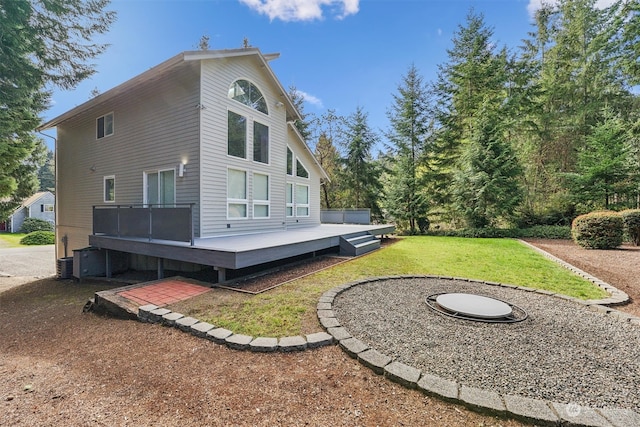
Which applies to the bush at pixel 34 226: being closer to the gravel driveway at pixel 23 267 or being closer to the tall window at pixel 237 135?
the gravel driveway at pixel 23 267

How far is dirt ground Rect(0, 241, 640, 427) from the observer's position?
2070 millimetres

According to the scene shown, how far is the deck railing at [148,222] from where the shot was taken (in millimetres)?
6004

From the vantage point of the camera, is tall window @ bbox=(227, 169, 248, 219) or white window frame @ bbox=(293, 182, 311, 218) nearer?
tall window @ bbox=(227, 169, 248, 219)

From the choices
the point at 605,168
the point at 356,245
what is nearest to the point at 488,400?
the point at 356,245

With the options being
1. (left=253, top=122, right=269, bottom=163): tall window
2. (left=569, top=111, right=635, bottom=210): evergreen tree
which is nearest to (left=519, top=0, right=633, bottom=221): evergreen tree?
(left=569, top=111, right=635, bottom=210): evergreen tree

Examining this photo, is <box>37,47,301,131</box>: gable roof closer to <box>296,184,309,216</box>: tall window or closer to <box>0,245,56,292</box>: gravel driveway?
<box>296,184,309,216</box>: tall window

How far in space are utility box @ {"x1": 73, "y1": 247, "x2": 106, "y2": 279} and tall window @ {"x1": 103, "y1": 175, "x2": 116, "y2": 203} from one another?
2211 millimetres

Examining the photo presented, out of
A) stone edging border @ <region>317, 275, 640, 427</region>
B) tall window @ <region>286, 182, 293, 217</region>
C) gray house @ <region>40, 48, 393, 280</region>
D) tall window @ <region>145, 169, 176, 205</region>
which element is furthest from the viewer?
tall window @ <region>286, 182, 293, 217</region>

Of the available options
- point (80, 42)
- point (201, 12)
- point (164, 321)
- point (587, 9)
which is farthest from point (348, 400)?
point (587, 9)

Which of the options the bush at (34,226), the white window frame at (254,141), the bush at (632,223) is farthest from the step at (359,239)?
the bush at (34,226)

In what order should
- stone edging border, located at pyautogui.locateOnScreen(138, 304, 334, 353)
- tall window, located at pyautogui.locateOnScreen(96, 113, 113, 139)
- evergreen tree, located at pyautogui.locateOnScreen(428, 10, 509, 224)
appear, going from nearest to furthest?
stone edging border, located at pyautogui.locateOnScreen(138, 304, 334, 353), tall window, located at pyautogui.locateOnScreen(96, 113, 113, 139), evergreen tree, located at pyautogui.locateOnScreen(428, 10, 509, 224)

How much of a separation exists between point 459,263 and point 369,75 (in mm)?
13761

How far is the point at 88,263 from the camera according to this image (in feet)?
27.5

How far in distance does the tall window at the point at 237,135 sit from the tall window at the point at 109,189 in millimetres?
4923
